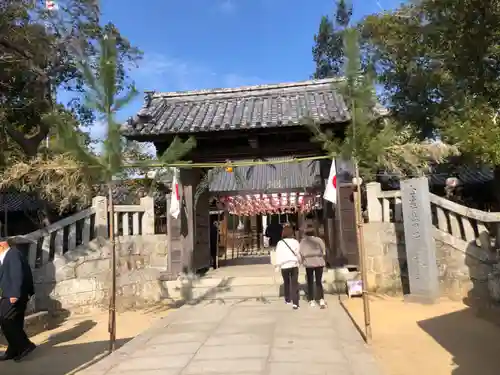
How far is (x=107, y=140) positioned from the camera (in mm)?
5895

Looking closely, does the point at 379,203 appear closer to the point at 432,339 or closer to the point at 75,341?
the point at 432,339

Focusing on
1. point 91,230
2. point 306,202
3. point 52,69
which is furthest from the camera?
point 306,202

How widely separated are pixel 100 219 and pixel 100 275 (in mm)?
1276

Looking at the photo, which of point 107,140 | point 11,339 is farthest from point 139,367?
point 107,140

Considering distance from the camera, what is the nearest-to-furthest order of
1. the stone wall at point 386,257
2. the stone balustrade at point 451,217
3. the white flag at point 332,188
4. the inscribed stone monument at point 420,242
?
the stone balustrade at point 451,217
the inscribed stone monument at point 420,242
the white flag at point 332,188
the stone wall at point 386,257

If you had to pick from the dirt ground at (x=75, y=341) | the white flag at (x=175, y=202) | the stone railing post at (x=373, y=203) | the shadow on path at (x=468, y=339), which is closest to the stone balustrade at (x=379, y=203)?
the stone railing post at (x=373, y=203)

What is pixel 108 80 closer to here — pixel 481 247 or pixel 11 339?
pixel 11 339

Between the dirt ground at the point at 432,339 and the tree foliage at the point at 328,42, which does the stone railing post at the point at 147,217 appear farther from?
the tree foliage at the point at 328,42

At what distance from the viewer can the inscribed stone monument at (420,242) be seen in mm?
8211

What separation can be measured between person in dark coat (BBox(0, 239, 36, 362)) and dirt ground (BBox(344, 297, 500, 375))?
479 centimetres

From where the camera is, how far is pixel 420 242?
331 inches

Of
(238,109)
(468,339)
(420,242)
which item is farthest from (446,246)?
(238,109)

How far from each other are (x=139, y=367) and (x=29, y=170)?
8.21 m

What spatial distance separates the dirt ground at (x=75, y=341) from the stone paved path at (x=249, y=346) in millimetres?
586
